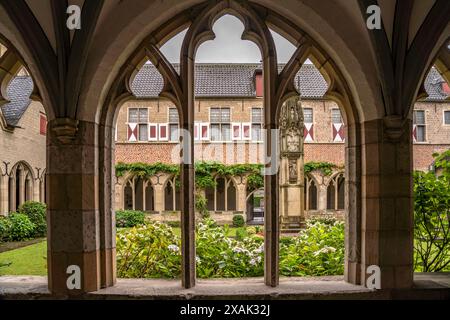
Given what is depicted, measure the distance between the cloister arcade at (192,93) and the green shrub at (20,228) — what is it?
6.25 meters

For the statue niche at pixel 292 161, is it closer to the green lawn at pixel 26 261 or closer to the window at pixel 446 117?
the green lawn at pixel 26 261

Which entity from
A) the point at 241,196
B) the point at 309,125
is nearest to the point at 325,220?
the point at 309,125

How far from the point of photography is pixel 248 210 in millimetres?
13570

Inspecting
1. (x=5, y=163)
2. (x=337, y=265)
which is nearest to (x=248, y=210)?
(x=5, y=163)

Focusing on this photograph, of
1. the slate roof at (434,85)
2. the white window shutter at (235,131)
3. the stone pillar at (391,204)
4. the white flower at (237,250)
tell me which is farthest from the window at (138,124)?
the stone pillar at (391,204)

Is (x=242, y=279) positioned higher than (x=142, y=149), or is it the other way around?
(x=142, y=149)

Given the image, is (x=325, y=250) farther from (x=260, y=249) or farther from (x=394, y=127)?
Answer: (x=394, y=127)

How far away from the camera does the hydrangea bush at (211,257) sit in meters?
2.77

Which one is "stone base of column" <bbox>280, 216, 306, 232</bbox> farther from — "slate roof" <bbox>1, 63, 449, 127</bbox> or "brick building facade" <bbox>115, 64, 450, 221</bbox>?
"brick building facade" <bbox>115, 64, 450, 221</bbox>

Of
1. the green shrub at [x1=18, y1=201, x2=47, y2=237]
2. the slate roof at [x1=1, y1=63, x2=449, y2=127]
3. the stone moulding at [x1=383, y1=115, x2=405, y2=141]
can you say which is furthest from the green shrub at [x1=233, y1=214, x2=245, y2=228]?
the stone moulding at [x1=383, y1=115, x2=405, y2=141]

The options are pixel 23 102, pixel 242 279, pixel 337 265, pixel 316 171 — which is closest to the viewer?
pixel 242 279
